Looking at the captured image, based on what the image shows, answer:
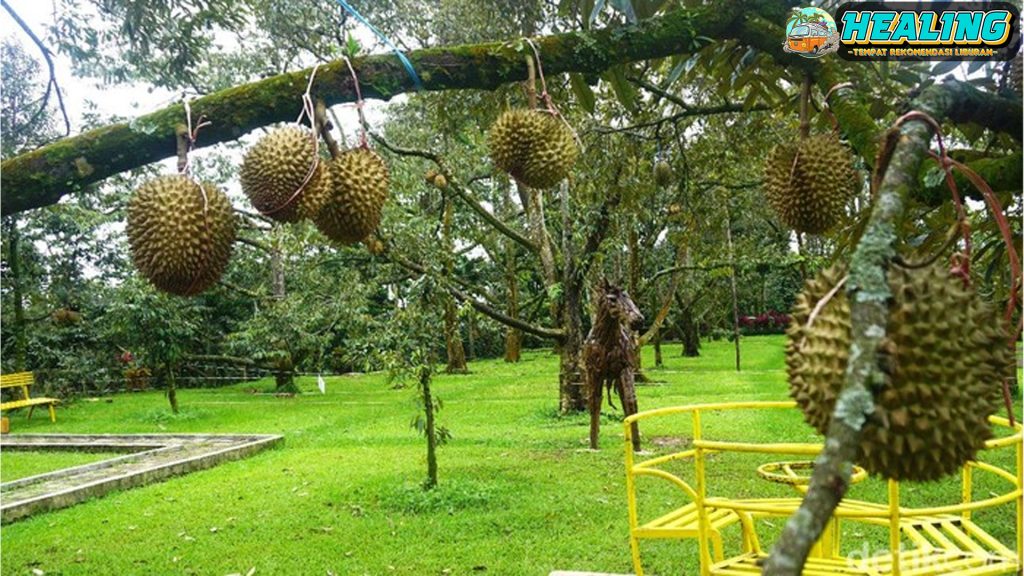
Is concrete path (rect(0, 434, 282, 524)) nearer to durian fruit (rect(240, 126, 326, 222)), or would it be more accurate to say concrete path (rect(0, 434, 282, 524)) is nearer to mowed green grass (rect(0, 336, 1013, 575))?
mowed green grass (rect(0, 336, 1013, 575))

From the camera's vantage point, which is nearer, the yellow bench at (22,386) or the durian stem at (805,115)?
the durian stem at (805,115)

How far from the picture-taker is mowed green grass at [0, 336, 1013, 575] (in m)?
4.94

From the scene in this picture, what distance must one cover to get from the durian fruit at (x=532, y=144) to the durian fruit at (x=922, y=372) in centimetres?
80

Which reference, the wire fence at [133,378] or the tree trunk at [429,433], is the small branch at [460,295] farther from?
the wire fence at [133,378]

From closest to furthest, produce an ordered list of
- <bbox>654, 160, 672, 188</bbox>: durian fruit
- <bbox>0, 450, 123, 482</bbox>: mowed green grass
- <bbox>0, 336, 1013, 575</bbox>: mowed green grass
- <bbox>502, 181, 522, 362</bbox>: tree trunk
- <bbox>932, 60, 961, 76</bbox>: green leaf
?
<bbox>932, 60, 961, 76</bbox>: green leaf, <bbox>0, 336, 1013, 575</bbox>: mowed green grass, <bbox>654, 160, 672, 188</bbox>: durian fruit, <bbox>0, 450, 123, 482</bbox>: mowed green grass, <bbox>502, 181, 522, 362</bbox>: tree trunk

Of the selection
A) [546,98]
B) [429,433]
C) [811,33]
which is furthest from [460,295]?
[546,98]

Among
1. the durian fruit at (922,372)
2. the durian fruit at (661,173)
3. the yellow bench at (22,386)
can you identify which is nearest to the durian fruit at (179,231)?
the durian fruit at (922,372)

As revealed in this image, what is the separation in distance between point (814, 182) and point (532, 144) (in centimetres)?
55

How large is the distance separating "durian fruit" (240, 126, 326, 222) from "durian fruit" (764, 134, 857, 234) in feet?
2.97

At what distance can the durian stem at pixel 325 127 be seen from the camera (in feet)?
4.71

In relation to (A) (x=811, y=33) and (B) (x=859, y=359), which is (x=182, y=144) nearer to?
(B) (x=859, y=359)

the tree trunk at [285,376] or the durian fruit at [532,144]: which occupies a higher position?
the durian fruit at [532,144]

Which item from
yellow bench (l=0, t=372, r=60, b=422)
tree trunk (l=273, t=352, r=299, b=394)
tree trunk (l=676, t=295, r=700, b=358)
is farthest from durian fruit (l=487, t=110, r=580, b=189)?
tree trunk (l=676, t=295, r=700, b=358)

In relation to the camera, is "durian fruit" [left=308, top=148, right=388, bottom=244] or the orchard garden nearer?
the orchard garden
